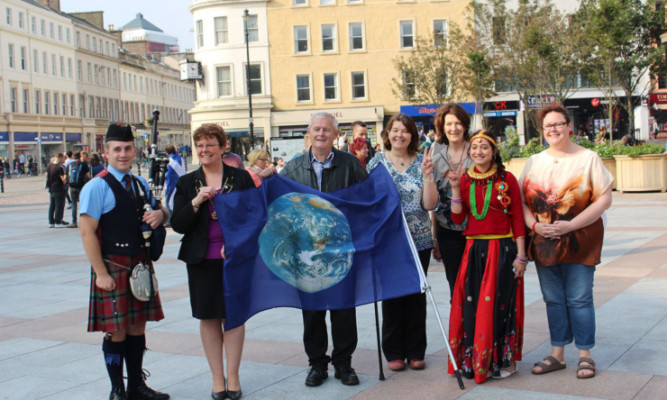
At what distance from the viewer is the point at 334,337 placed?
5453 millimetres

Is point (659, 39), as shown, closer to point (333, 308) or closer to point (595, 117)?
point (595, 117)

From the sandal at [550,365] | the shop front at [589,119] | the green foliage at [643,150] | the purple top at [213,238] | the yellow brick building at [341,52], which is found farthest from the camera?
the yellow brick building at [341,52]

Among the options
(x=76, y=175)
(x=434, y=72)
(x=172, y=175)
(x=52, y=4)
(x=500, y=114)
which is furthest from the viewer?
(x=52, y=4)

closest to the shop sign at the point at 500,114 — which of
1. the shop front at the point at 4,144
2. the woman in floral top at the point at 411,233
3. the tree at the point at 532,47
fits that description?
the tree at the point at 532,47

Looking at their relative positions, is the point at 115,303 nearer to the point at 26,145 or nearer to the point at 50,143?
the point at 26,145

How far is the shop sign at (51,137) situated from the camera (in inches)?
2640

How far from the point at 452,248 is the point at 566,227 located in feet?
2.93

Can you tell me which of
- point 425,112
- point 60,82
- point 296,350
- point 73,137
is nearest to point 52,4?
point 60,82

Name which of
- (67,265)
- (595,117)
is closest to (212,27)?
(595,117)

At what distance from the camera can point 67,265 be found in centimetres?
1236

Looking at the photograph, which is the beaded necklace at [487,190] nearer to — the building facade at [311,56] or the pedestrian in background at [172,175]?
the pedestrian in background at [172,175]

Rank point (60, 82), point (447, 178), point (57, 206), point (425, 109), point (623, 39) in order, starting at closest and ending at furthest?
1. point (447, 178)
2. point (57, 206)
3. point (623, 39)
4. point (425, 109)
5. point (60, 82)

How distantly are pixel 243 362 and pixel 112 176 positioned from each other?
194cm

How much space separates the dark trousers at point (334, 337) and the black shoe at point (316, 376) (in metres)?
0.03
